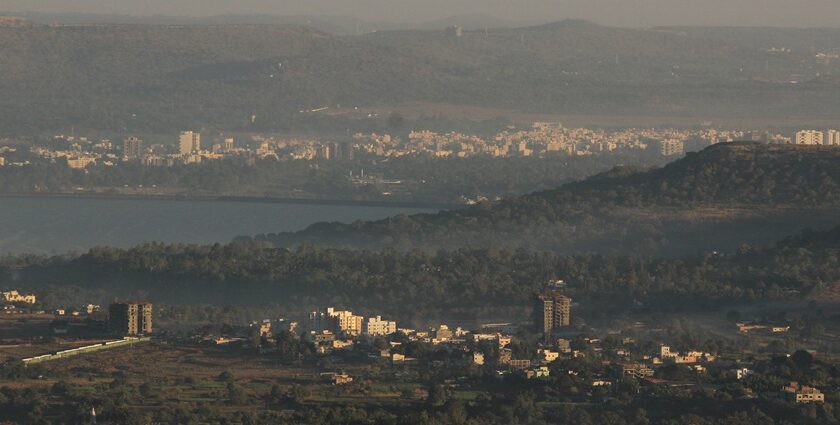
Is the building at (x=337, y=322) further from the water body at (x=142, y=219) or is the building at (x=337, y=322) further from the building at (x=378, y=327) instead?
the water body at (x=142, y=219)

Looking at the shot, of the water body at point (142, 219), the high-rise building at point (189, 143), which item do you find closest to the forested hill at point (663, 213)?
the water body at point (142, 219)

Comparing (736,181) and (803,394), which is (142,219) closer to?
(736,181)

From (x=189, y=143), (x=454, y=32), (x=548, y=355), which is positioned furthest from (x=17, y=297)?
(x=454, y=32)

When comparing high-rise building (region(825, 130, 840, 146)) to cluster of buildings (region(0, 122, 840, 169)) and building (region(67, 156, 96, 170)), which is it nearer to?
cluster of buildings (region(0, 122, 840, 169))

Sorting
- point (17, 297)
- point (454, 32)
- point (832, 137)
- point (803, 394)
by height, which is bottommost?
point (832, 137)

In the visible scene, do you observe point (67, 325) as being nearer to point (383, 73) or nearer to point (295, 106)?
point (295, 106)

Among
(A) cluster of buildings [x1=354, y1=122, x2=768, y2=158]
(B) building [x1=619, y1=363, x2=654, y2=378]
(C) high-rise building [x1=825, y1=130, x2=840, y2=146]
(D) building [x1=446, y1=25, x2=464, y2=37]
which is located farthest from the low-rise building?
(D) building [x1=446, y1=25, x2=464, y2=37]

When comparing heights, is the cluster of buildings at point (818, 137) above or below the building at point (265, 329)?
below
